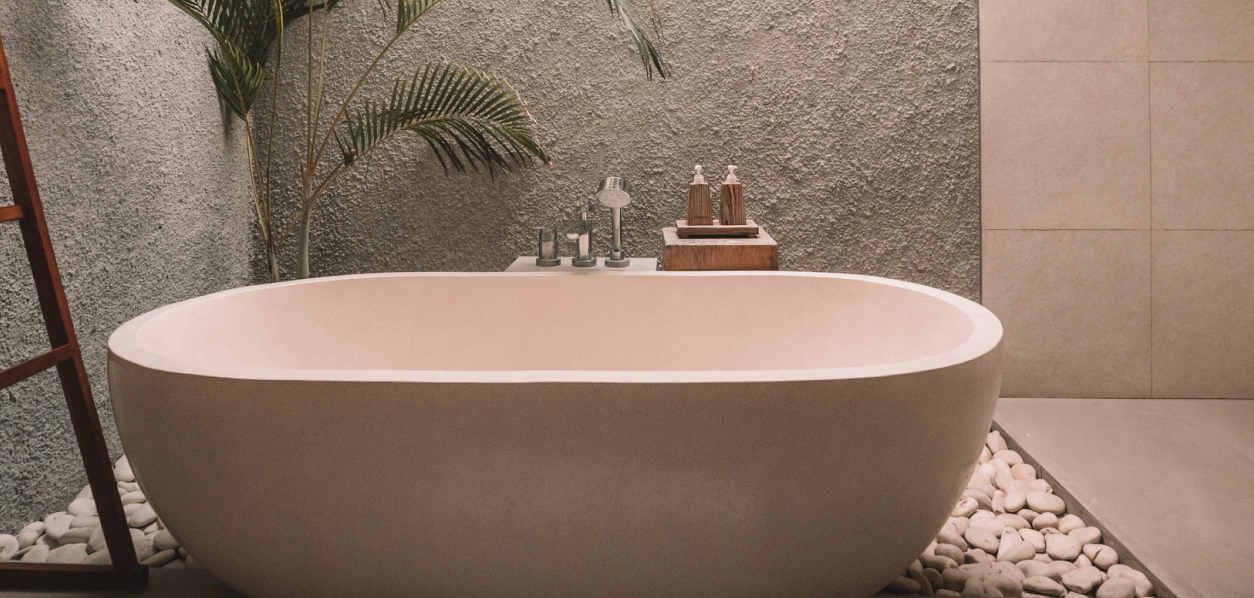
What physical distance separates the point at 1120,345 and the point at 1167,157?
611 mm

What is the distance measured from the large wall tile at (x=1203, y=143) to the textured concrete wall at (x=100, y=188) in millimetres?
2934

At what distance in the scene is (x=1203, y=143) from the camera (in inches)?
102

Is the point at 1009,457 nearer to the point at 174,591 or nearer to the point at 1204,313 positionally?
the point at 1204,313

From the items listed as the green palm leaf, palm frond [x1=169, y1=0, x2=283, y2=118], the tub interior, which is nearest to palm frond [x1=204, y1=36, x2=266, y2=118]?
palm frond [x1=169, y1=0, x2=283, y2=118]

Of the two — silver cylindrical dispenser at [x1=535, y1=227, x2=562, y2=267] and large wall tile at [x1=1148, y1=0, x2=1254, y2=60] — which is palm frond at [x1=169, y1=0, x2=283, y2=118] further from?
large wall tile at [x1=1148, y1=0, x2=1254, y2=60]

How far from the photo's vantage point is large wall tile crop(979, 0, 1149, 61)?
2.58 meters

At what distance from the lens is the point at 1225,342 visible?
2652mm

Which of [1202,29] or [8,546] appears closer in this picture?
[8,546]

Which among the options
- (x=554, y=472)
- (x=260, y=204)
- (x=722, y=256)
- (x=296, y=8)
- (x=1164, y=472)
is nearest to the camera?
(x=554, y=472)

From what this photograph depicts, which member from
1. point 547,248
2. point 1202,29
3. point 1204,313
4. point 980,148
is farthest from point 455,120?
point 1204,313

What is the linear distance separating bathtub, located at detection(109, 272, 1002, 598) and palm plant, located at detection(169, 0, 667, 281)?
48.8 inches

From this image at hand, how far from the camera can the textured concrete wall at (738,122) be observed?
2.66m

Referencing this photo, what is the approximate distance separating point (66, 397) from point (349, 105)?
4.82 ft

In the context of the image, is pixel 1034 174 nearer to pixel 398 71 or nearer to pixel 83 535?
pixel 398 71
